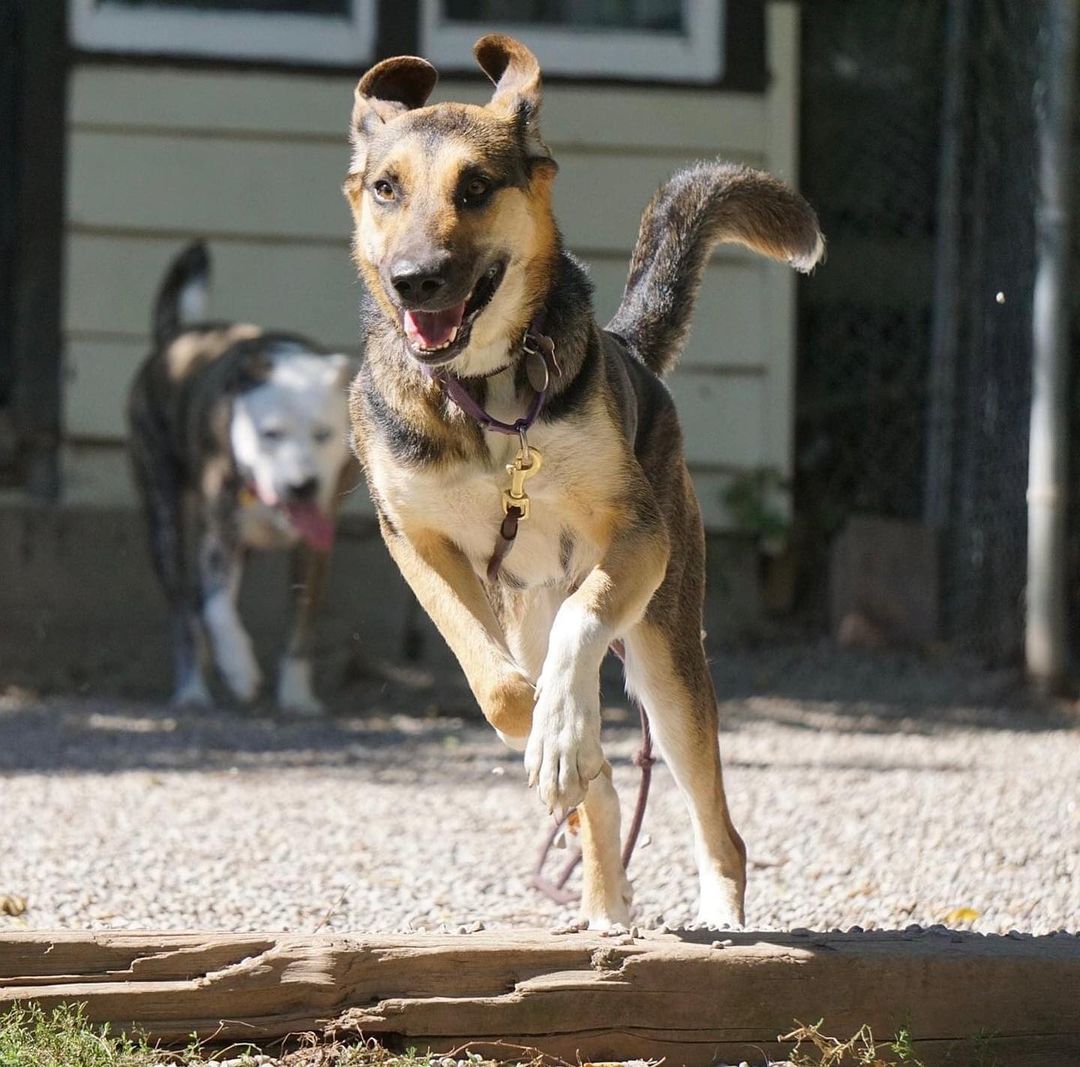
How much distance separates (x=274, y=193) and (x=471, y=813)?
414 centimetres

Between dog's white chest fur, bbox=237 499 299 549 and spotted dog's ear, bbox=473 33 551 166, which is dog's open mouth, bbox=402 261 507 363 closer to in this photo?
spotted dog's ear, bbox=473 33 551 166

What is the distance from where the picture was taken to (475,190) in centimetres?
343

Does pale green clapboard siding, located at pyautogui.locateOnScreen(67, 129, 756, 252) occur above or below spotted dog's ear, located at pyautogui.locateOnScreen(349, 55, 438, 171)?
above

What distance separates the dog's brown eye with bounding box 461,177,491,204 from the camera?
11.2ft

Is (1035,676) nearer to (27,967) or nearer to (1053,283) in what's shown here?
(1053,283)

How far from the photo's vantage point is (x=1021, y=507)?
7.25 meters

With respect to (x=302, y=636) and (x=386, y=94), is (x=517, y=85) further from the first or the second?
(x=302, y=636)

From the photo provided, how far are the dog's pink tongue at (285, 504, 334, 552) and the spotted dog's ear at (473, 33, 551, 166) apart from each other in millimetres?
3608

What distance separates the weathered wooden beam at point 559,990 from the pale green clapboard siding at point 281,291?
5773 mm

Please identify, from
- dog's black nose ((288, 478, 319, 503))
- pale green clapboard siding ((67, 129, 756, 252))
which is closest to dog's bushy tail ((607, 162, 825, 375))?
dog's black nose ((288, 478, 319, 503))

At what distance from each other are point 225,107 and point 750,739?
158 inches

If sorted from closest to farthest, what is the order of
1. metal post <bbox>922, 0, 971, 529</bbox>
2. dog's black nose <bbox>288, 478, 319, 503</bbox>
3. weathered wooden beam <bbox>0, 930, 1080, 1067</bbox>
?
weathered wooden beam <bbox>0, 930, 1080, 1067</bbox>, dog's black nose <bbox>288, 478, 319, 503</bbox>, metal post <bbox>922, 0, 971, 529</bbox>

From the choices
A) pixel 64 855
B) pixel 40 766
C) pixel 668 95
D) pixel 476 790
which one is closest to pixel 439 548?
pixel 64 855

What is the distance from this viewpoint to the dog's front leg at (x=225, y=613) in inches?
294
